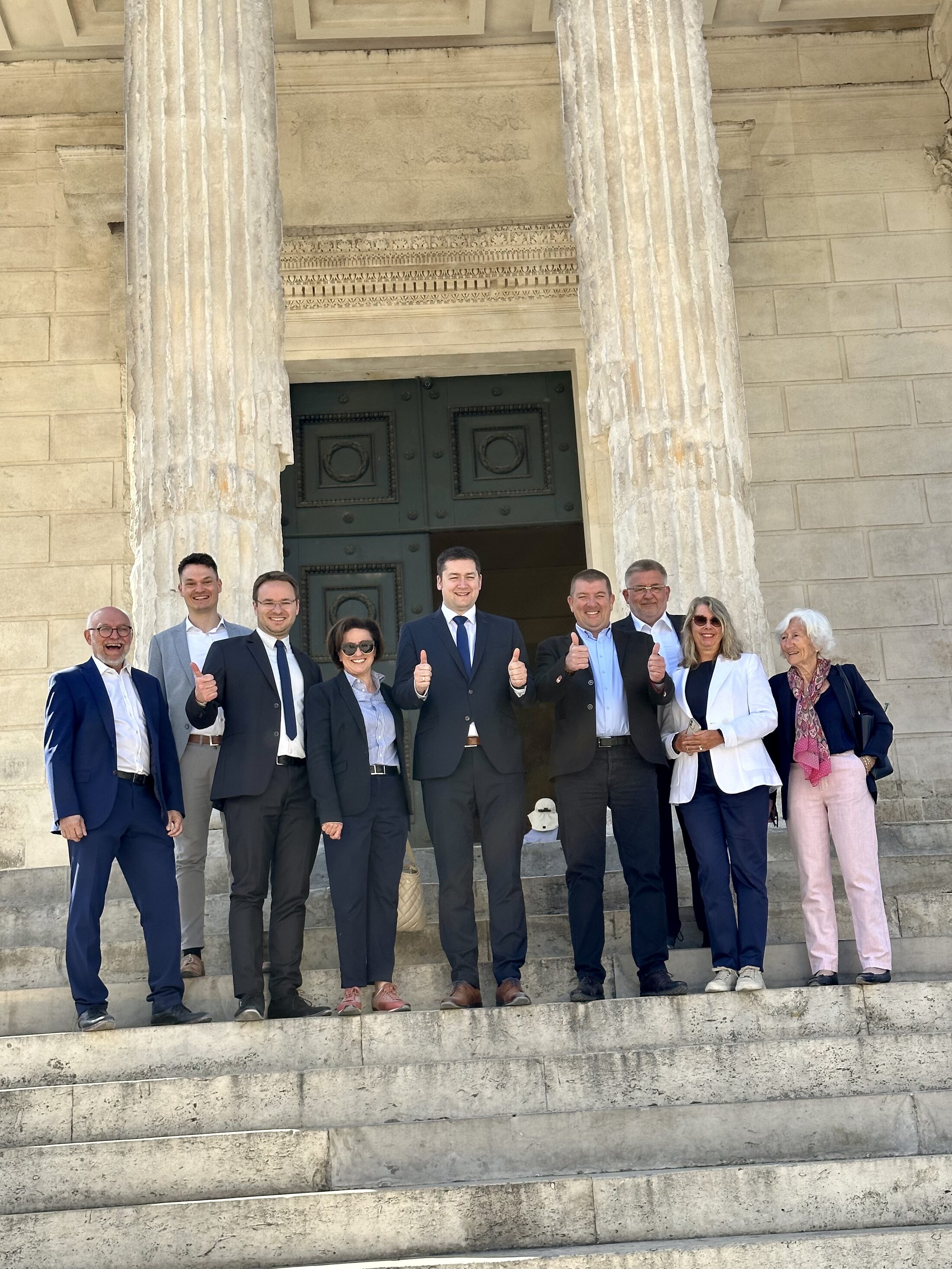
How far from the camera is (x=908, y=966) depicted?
7148mm

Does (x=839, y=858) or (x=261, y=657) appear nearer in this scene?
(x=839, y=858)

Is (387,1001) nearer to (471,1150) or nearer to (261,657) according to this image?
(471,1150)

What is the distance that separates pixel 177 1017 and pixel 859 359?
29.7 ft

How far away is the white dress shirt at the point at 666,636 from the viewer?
7863 millimetres

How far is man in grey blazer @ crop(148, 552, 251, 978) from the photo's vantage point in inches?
295

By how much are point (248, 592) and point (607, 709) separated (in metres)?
2.85

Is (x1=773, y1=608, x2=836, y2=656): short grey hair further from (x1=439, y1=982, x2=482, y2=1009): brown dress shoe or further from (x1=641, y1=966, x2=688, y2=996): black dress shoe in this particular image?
(x1=439, y1=982, x2=482, y2=1009): brown dress shoe

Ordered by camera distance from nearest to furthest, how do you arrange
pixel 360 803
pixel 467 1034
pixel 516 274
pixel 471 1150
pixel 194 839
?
pixel 471 1150 → pixel 467 1034 → pixel 360 803 → pixel 194 839 → pixel 516 274

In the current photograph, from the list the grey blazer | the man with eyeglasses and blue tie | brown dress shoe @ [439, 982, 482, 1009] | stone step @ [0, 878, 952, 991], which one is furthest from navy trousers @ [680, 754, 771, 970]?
the grey blazer

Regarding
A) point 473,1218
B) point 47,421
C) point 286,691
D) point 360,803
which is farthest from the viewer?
point 47,421

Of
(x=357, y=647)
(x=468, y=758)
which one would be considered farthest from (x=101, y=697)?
(x=468, y=758)

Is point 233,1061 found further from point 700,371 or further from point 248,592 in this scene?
point 700,371

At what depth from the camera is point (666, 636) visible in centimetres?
794

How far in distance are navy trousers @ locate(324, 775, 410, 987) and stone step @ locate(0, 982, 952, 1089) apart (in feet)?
1.66
